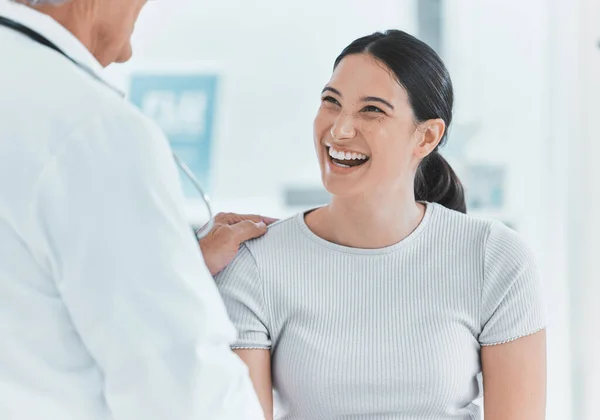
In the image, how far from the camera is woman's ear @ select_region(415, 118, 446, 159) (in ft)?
5.19

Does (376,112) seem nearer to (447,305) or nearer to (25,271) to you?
(447,305)

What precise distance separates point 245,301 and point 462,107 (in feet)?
4.81

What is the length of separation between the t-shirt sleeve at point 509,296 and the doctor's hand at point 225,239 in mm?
440

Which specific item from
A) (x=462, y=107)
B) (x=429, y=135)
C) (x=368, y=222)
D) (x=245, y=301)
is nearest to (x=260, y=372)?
(x=245, y=301)

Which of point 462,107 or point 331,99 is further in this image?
point 462,107

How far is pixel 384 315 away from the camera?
1.49m

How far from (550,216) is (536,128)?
0.29 m

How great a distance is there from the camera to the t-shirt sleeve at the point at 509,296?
1.47m

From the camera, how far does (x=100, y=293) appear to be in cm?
79

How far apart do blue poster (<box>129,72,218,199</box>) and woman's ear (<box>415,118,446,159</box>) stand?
1317 millimetres

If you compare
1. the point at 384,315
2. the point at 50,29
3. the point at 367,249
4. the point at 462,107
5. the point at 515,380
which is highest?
the point at 50,29

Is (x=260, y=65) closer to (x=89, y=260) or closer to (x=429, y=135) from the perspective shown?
(x=429, y=135)

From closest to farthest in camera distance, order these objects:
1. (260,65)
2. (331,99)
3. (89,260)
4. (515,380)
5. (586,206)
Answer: (89,260) → (515,380) → (331,99) → (586,206) → (260,65)

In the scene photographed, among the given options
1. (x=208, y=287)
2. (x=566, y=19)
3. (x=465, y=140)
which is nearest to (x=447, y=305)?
(x=208, y=287)
